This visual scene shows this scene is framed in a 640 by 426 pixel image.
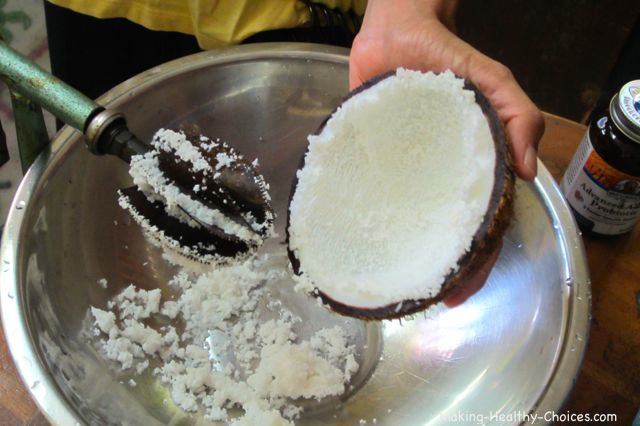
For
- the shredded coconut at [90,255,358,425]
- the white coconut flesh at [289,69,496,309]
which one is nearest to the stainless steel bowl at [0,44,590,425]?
the shredded coconut at [90,255,358,425]

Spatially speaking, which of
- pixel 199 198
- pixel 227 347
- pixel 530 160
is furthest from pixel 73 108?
pixel 530 160

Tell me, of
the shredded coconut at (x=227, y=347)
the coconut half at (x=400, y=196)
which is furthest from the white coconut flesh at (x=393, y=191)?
the shredded coconut at (x=227, y=347)

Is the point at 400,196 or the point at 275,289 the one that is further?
the point at 275,289

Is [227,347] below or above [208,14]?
below

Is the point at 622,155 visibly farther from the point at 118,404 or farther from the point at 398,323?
the point at 118,404

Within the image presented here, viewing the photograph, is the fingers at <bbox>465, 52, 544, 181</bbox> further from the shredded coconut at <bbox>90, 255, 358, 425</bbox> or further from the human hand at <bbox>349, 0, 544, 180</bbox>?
the shredded coconut at <bbox>90, 255, 358, 425</bbox>

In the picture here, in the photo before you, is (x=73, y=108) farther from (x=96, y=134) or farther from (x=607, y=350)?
(x=607, y=350)
